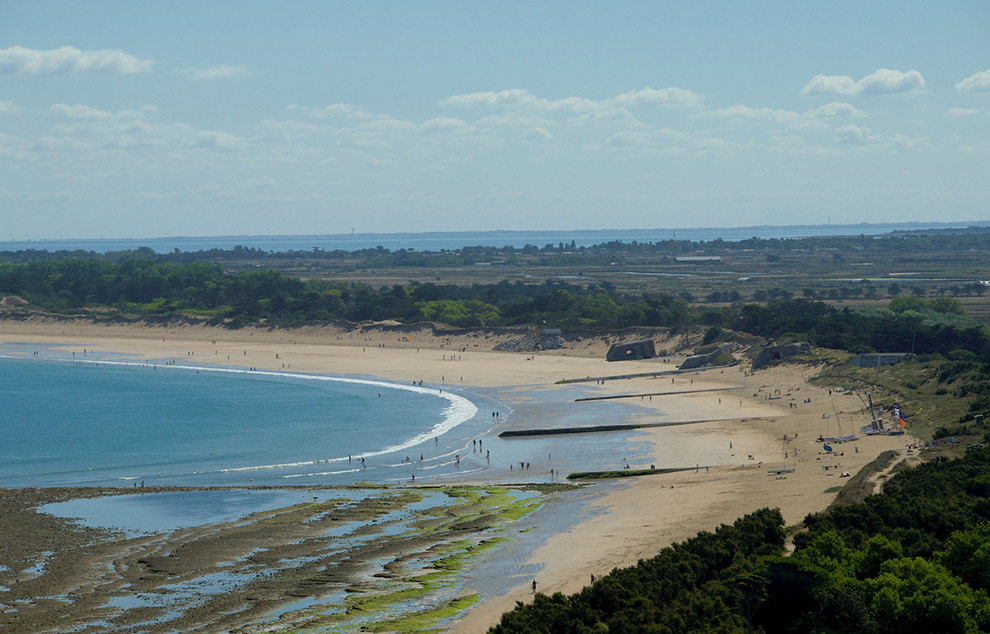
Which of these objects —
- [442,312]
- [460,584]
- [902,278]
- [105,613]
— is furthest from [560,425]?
[902,278]

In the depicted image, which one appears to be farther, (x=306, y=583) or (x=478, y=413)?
(x=478, y=413)

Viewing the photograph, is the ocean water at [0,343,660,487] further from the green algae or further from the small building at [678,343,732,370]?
the small building at [678,343,732,370]

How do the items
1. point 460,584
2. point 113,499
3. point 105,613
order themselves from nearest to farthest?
point 105,613 < point 460,584 < point 113,499

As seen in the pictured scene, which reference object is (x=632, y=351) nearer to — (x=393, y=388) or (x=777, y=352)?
(x=777, y=352)

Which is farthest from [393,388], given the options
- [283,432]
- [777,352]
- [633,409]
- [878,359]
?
[878,359]

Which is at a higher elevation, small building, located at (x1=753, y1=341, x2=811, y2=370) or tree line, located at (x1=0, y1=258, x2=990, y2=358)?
tree line, located at (x1=0, y1=258, x2=990, y2=358)

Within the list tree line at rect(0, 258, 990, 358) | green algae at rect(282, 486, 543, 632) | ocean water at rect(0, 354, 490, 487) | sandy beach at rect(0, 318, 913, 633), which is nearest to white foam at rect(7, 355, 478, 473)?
ocean water at rect(0, 354, 490, 487)

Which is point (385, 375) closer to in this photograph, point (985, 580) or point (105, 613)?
point (105, 613)
